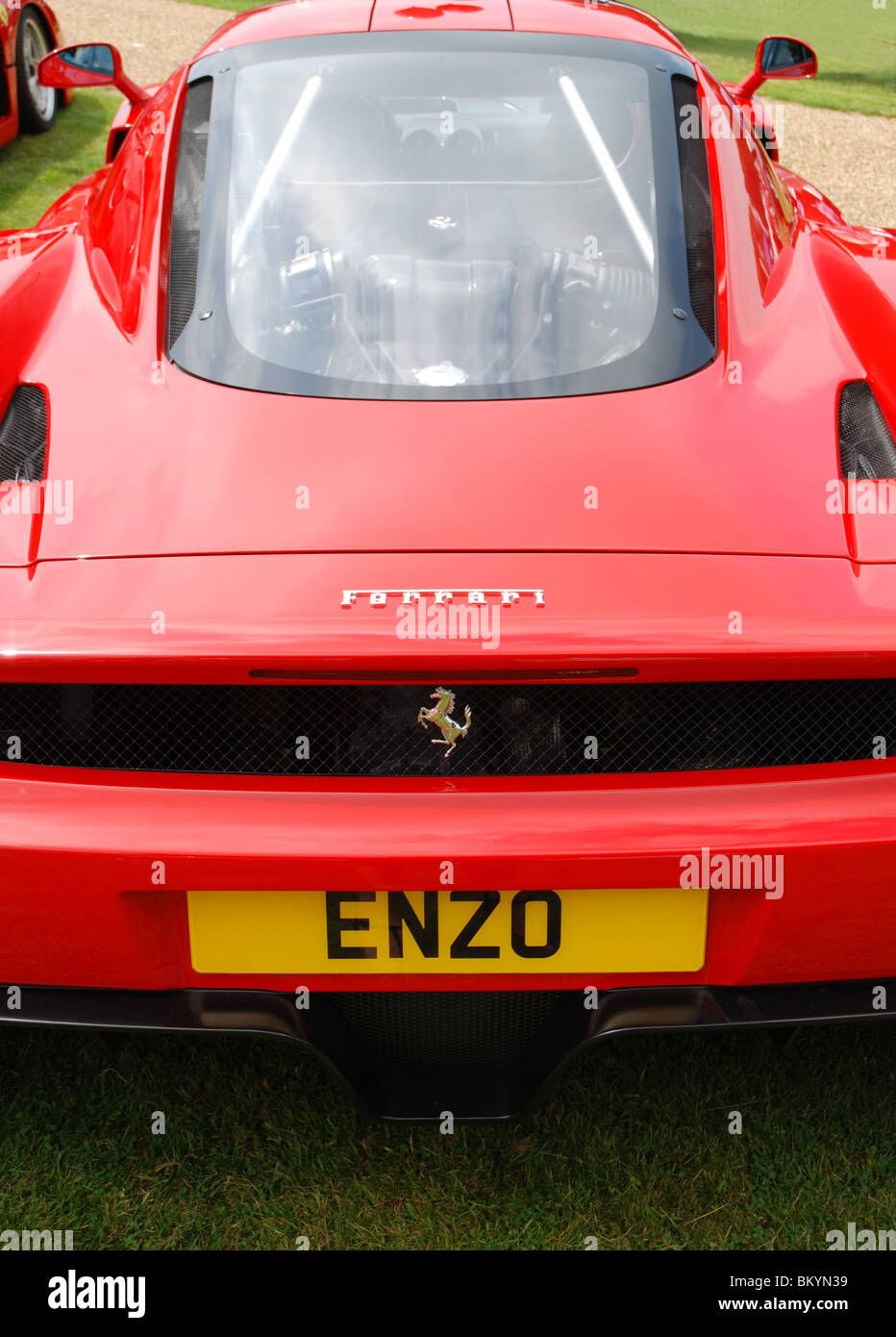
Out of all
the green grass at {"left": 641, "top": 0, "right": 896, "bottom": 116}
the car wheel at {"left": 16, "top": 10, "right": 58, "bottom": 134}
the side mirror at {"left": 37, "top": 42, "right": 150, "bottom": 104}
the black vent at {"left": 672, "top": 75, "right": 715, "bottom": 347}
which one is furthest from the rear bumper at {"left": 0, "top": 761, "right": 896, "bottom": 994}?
the green grass at {"left": 641, "top": 0, "right": 896, "bottom": 116}

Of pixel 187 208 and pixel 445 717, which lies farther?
pixel 187 208

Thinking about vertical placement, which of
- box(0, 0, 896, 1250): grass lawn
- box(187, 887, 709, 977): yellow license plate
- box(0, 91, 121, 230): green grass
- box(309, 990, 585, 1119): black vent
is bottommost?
box(0, 0, 896, 1250): grass lawn

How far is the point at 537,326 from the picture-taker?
2045 millimetres

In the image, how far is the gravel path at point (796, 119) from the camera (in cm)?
799

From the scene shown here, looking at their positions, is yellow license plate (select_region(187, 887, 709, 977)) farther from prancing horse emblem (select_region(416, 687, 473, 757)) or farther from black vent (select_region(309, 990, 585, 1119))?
prancing horse emblem (select_region(416, 687, 473, 757))

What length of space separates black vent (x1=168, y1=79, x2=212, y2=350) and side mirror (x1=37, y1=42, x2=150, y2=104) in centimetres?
101

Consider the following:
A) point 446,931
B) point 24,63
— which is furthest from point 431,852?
point 24,63

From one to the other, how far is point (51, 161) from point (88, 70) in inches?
163

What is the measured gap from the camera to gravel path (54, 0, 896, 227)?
7.99m

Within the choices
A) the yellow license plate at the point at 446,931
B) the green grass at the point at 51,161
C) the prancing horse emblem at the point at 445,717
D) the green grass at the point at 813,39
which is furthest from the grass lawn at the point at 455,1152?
the green grass at the point at 813,39

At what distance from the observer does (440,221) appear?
223cm

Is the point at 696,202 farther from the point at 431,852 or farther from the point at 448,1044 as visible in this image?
the point at 448,1044

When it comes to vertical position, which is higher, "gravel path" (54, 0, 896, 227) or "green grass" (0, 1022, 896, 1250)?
"gravel path" (54, 0, 896, 227)

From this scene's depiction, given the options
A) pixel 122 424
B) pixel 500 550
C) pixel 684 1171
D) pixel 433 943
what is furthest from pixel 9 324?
pixel 684 1171
